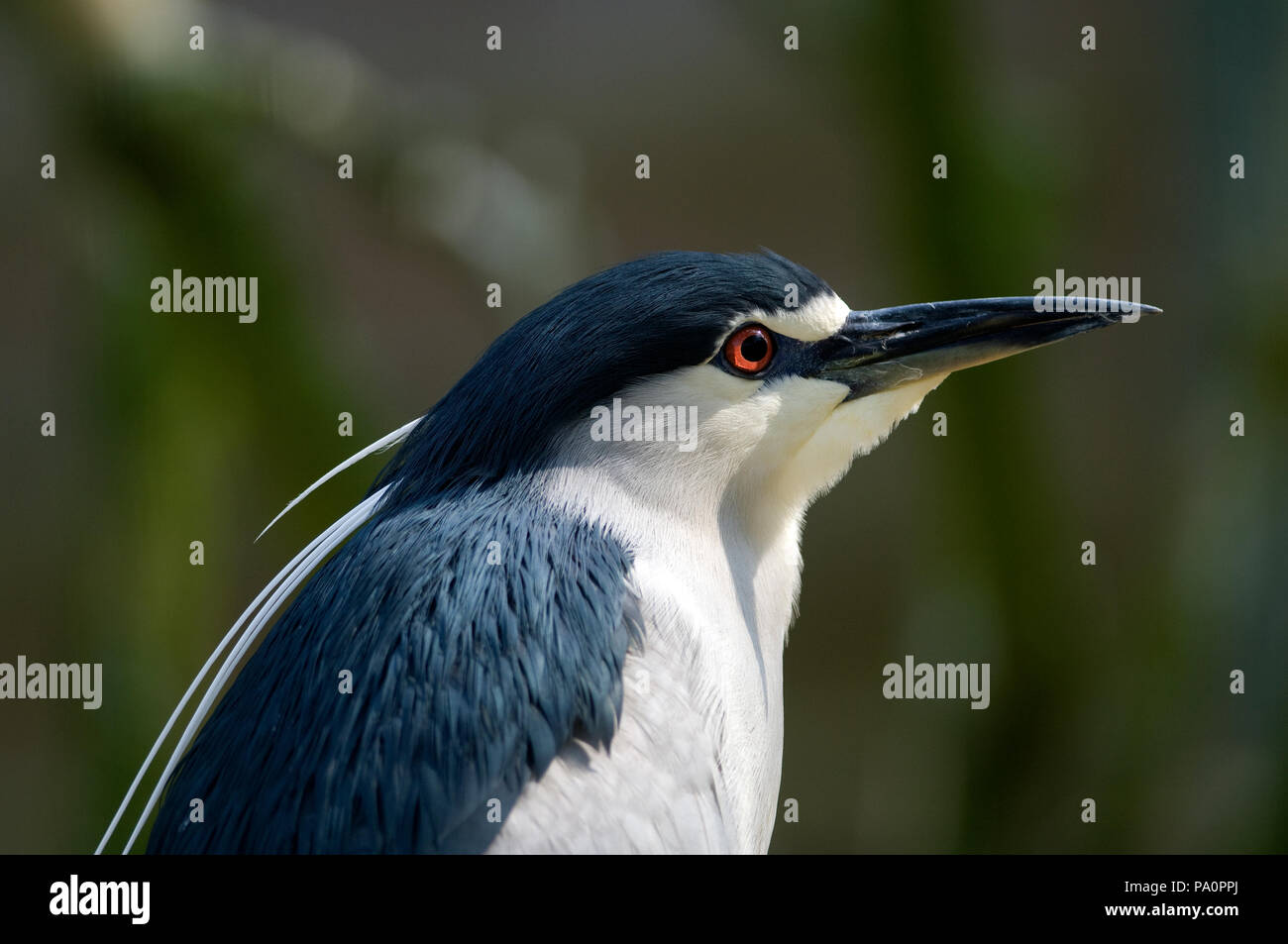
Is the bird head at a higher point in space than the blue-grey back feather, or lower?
higher

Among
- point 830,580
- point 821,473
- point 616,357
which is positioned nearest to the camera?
point 616,357

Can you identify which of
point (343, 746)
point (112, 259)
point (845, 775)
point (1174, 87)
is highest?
point (1174, 87)

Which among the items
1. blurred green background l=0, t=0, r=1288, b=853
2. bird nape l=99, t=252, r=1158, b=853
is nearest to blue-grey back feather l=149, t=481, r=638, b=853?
bird nape l=99, t=252, r=1158, b=853

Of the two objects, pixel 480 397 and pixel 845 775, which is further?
pixel 845 775

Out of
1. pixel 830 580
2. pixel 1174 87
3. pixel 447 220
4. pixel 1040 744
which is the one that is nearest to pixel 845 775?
pixel 830 580

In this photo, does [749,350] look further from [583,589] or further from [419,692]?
[419,692]

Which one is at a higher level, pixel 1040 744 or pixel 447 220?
pixel 447 220

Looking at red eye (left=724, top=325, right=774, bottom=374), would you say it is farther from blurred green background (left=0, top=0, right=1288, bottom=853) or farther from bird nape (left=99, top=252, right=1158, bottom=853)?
blurred green background (left=0, top=0, right=1288, bottom=853)

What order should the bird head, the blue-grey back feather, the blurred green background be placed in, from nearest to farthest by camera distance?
the blue-grey back feather → the bird head → the blurred green background
